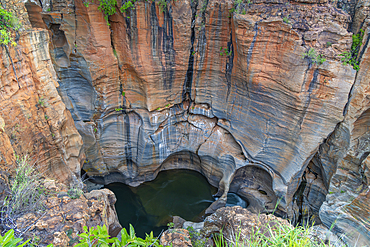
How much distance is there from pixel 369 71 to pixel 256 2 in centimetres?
415

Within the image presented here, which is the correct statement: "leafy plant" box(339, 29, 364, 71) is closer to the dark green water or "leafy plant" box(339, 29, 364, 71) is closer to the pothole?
the pothole

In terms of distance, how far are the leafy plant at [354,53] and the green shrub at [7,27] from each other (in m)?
9.05

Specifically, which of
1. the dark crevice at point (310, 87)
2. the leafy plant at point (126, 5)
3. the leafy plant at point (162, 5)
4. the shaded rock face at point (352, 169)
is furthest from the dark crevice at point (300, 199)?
the leafy plant at point (126, 5)

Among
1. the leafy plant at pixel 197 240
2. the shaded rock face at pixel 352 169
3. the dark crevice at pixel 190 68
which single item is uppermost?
the dark crevice at pixel 190 68

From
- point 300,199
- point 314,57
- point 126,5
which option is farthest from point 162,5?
point 300,199

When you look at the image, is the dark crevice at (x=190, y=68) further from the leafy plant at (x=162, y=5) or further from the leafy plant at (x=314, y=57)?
the leafy plant at (x=314, y=57)

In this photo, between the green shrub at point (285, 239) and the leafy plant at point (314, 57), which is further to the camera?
the leafy plant at point (314, 57)

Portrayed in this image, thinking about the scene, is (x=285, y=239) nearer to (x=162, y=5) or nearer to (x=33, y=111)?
(x=33, y=111)

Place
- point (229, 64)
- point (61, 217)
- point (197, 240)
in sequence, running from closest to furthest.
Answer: point (61, 217) < point (197, 240) < point (229, 64)

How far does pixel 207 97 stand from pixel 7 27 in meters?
7.37

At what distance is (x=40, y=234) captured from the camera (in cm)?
367

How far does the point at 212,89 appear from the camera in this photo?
9930 millimetres

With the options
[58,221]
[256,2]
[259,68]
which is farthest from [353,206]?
[58,221]

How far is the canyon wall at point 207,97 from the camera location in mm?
6402
